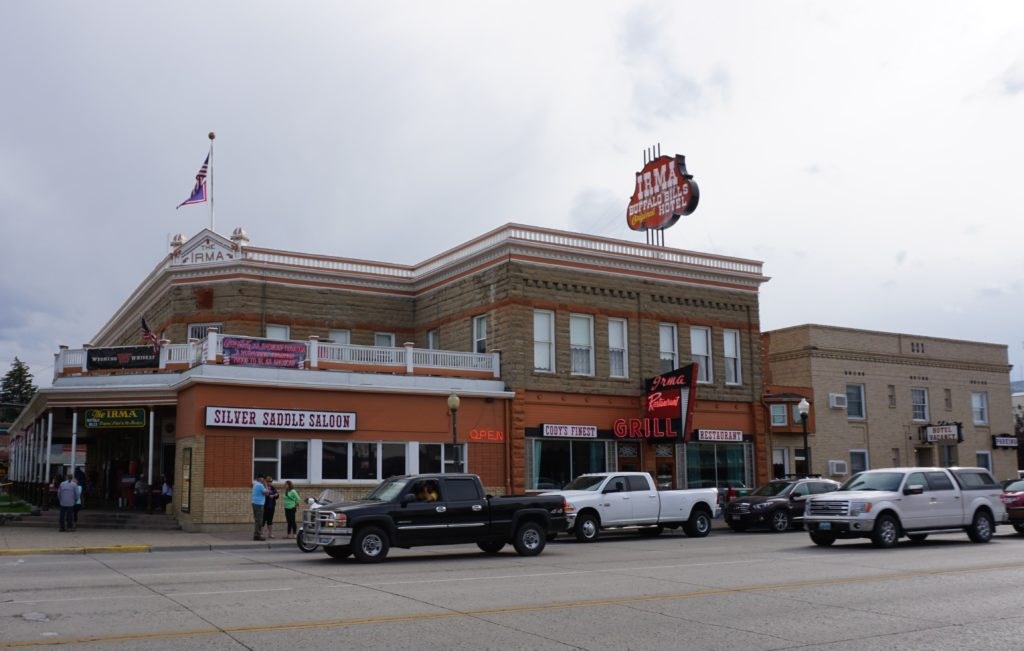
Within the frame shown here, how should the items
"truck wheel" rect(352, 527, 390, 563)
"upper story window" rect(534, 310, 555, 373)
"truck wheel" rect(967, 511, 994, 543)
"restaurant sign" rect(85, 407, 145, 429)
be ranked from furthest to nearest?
"upper story window" rect(534, 310, 555, 373) → "restaurant sign" rect(85, 407, 145, 429) → "truck wheel" rect(967, 511, 994, 543) → "truck wheel" rect(352, 527, 390, 563)

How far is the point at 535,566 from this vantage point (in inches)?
698

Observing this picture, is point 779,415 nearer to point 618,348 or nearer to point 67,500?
point 618,348

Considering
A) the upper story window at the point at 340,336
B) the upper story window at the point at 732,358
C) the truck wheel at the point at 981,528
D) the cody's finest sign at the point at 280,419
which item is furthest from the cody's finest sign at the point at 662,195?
the truck wheel at the point at 981,528

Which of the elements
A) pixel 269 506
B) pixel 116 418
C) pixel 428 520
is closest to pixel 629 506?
pixel 428 520

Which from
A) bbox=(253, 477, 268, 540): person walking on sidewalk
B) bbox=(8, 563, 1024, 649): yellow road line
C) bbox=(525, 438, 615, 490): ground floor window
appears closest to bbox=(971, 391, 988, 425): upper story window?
bbox=(525, 438, 615, 490): ground floor window

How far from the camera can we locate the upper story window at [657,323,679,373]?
3494 centimetres

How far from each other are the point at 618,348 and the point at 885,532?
47.8 ft

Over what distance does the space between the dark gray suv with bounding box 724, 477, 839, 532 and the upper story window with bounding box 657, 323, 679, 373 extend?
7.45 m

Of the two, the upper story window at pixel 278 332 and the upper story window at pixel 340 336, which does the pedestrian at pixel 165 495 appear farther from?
the upper story window at pixel 340 336

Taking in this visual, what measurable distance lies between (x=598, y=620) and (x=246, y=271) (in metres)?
26.1

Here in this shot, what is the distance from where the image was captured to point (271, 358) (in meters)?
28.4

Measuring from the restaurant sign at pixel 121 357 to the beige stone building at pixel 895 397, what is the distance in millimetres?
23739

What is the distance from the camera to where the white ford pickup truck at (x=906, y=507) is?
20.5 metres

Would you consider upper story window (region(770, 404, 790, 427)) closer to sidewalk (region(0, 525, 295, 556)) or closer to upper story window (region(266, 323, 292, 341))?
upper story window (region(266, 323, 292, 341))
